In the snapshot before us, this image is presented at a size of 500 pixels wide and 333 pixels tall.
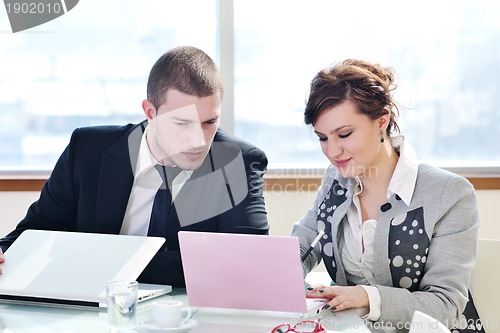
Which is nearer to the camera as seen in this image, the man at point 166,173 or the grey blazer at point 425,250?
the grey blazer at point 425,250

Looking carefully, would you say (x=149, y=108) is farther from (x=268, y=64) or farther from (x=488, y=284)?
(x=268, y=64)

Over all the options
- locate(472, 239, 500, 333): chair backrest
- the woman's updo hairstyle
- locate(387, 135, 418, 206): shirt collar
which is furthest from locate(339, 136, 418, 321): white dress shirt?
locate(472, 239, 500, 333): chair backrest

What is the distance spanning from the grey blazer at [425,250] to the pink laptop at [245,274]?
0.29 meters

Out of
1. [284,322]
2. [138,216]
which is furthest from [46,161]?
[284,322]

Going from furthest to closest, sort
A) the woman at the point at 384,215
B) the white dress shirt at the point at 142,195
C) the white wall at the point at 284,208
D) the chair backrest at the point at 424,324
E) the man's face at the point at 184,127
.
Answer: the white wall at the point at 284,208 < the white dress shirt at the point at 142,195 < the man's face at the point at 184,127 < the woman at the point at 384,215 < the chair backrest at the point at 424,324

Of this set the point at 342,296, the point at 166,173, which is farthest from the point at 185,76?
the point at 342,296

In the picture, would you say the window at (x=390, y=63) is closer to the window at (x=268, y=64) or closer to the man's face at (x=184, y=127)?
the window at (x=268, y=64)

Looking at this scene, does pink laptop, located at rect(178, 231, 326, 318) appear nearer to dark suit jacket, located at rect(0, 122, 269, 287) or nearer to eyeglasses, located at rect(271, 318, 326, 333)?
eyeglasses, located at rect(271, 318, 326, 333)

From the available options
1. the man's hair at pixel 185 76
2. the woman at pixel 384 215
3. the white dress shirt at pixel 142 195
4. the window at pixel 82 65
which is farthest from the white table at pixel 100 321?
the window at pixel 82 65

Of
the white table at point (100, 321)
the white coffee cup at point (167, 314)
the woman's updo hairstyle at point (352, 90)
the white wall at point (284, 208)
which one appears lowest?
the white wall at point (284, 208)

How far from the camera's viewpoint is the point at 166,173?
215cm

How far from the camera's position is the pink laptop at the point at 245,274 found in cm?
151

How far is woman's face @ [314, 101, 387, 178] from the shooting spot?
6.34 ft

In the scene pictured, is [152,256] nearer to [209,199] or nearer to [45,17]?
[209,199]
